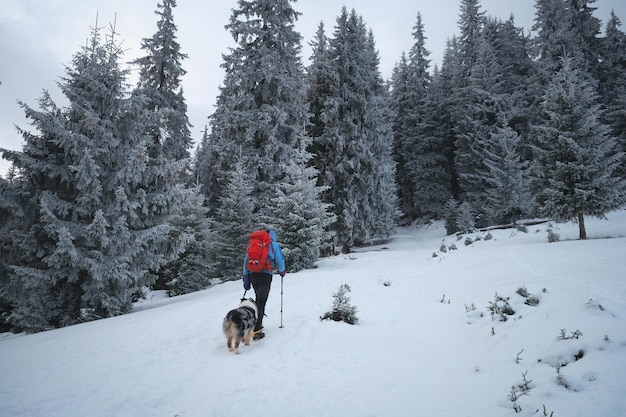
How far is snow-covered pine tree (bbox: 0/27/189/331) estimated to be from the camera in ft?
30.8

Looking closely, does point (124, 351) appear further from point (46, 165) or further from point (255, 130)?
point (255, 130)

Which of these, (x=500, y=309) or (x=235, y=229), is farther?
(x=235, y=229)

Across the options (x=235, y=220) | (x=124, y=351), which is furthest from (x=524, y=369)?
(x=235, y=220)

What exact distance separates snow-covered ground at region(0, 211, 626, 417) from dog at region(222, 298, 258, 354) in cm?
20

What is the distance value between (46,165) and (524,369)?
12.7 m

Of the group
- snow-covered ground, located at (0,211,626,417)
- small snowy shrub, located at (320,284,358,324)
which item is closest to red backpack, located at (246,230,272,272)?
snow-covered ground, located at (0,211,626,417)

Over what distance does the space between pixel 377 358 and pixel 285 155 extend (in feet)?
48.2

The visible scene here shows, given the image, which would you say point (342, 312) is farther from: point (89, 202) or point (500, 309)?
point (89, 202)

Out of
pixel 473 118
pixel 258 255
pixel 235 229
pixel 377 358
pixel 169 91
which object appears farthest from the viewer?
pixel 473 118

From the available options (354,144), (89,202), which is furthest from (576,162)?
(89,202)

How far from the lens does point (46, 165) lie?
959 cm

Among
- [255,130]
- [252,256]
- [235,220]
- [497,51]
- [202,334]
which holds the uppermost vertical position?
[497,51]

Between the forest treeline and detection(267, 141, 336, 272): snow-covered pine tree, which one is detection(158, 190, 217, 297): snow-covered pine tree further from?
detection(267, 141, 336, 272): snow-covered pine tree

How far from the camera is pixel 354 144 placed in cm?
2064
